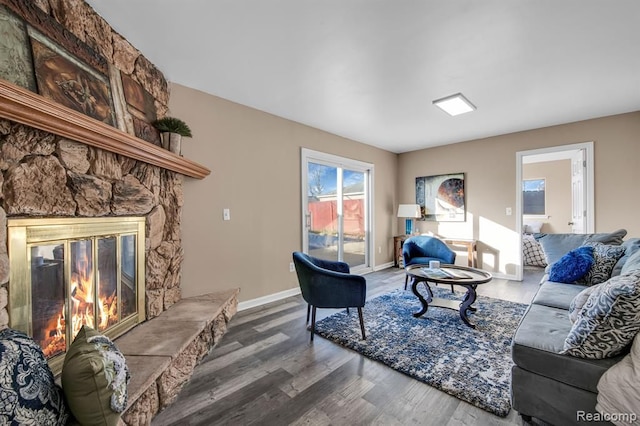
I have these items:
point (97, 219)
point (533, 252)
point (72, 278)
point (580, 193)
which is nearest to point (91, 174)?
point (97, 219)

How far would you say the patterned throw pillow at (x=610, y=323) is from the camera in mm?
1177

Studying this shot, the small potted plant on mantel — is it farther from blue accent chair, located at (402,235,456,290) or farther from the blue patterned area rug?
blue accent chair, located at (402,235,456,290)

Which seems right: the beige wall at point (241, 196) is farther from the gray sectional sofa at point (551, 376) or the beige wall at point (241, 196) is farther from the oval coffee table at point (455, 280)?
the gray sectional sofa at point (551, 376)

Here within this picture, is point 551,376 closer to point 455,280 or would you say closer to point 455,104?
point 455,280

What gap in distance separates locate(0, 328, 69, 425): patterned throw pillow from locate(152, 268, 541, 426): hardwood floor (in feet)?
2.08

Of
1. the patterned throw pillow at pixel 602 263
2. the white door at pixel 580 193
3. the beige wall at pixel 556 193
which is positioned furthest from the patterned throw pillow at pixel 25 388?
the beige wall at pixel 556 193

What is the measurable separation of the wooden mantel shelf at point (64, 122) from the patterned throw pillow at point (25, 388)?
908 millimetres

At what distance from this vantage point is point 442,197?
5129mm

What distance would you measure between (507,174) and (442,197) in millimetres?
1102

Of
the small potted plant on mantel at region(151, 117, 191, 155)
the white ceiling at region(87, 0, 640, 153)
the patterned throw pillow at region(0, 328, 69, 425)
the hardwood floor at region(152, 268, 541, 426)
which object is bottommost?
the hardwood floor at region(152, 268, 541, 426)

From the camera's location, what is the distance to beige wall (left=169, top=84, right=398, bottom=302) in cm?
271

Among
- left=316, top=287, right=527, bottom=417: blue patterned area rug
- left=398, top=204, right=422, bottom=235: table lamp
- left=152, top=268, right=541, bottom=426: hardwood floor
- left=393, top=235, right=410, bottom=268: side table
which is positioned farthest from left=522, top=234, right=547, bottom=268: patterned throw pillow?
left=152, top=268, right=541, bottom=426: hardwood floor

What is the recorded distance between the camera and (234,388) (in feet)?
5.72

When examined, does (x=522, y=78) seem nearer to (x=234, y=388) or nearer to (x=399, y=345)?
(x=399, y=345)
